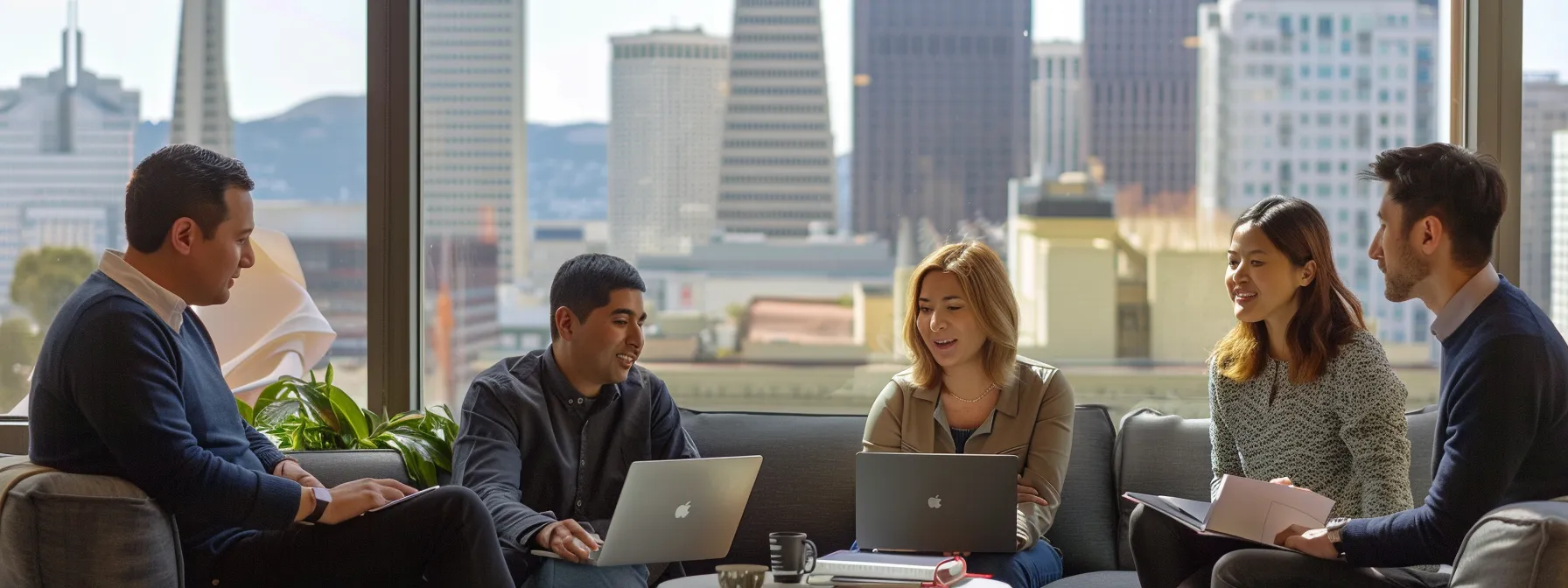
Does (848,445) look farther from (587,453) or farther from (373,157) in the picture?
(373,157)

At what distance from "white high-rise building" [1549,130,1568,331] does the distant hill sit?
2.58 meters

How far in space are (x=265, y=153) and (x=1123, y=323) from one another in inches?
99.4

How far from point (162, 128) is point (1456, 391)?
3.39 meters

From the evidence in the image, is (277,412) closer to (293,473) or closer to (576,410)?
(293,473)

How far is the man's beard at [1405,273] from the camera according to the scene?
229 centimetres

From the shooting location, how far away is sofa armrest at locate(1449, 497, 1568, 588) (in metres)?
1.92

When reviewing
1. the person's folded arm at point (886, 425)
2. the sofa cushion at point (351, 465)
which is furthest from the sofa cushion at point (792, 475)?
the sofa cushion at point (351, 465)

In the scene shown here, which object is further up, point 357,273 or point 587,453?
point 357,273

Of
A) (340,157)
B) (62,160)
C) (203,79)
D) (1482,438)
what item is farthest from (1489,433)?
(62,160)

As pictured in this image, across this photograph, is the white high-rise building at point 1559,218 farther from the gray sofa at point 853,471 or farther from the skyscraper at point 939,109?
the skyscraper at point 939,109

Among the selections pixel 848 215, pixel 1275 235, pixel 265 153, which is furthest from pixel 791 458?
pixel 265 153

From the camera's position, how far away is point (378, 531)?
2.36 meters

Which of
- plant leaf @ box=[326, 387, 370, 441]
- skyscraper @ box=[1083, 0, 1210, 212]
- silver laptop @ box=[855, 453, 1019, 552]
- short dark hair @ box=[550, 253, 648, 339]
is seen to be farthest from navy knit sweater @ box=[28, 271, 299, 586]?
skyscraper @ box=[1083, 0, 1210, 212]

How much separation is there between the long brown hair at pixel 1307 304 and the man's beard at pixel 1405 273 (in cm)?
26
